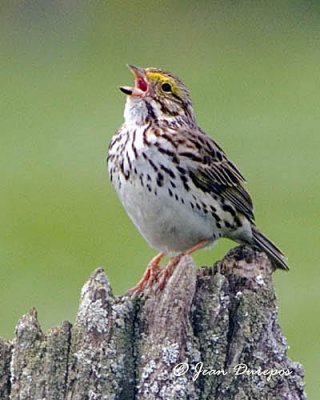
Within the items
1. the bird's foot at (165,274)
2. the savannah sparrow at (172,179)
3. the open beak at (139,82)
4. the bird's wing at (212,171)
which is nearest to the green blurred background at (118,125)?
the bird's wing at (212,171)

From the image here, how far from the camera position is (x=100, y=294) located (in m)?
5.98

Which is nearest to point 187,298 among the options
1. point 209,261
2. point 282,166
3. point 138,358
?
point 138,358

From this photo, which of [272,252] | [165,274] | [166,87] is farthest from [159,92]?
[165,274]

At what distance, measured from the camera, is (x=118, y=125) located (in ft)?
60.0

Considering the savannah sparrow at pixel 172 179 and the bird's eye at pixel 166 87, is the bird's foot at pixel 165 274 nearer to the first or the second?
the savannah sparrow at pixel 172 179

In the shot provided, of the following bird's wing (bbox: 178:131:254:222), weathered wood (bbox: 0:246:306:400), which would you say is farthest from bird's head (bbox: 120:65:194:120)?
weathered wood (bbox: 0:246:306:400)

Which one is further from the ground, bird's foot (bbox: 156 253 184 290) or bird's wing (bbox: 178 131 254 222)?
bird's wing (bbox: 178 131 254 222)

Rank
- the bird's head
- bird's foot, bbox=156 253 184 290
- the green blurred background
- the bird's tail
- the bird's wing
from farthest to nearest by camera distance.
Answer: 1. the green blurred background
2. the bird's head
3. the bird's wing
4. the bird's tail
5. bird's foot, bbox=156 253 184 290

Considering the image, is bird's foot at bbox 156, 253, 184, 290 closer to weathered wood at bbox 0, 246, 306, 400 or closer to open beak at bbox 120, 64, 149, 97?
weathered wood at bbox 0, 246, 306, 400

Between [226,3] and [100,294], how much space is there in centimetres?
1766

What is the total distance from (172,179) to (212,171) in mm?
254

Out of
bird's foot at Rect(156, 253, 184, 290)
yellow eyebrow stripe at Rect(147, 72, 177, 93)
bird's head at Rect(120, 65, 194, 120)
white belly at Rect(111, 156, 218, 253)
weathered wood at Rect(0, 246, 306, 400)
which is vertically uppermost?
yellow eyebrow stripe at Rect(147, 72, 177, 93)

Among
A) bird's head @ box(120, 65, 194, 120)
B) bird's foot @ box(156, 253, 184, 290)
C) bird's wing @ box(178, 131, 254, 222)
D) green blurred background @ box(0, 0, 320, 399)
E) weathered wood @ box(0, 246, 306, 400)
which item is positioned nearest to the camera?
weathered wood @ box(0, 246, 306, 400)

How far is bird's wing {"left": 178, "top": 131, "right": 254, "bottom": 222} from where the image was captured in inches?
320
